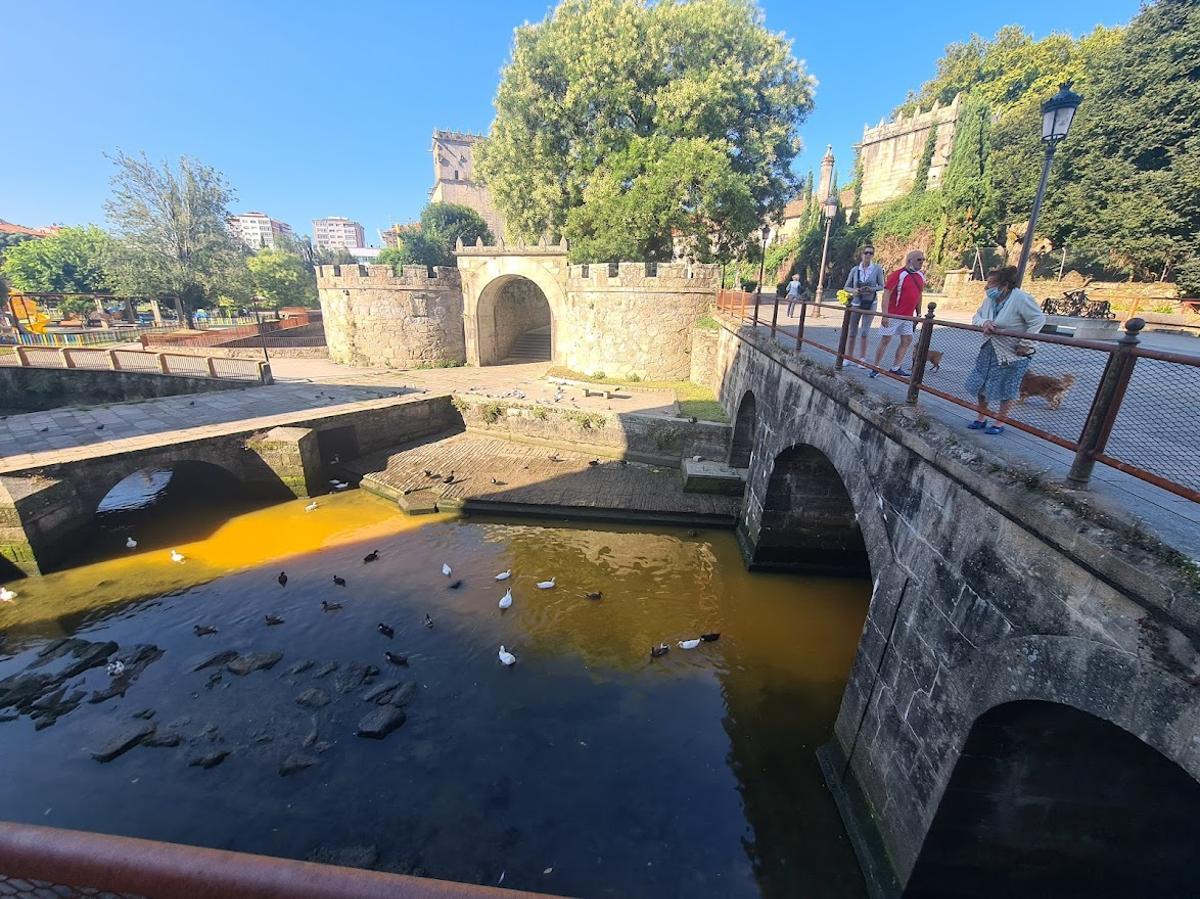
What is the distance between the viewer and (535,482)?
599 inches

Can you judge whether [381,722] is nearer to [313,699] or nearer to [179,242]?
[313,699]

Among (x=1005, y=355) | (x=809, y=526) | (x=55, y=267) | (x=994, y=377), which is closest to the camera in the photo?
(x=1005, y=355)

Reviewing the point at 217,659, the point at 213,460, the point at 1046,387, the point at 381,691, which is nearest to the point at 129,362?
the point at 213,460

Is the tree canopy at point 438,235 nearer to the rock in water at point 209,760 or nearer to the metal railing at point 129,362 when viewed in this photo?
the metal railing at point 129,362

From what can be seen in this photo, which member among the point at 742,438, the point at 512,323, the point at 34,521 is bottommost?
the point at 34,521

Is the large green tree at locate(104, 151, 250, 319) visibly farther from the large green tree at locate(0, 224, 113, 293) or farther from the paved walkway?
the paved walkway

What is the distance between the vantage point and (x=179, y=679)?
8.44 m

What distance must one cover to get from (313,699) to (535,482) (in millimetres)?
8140

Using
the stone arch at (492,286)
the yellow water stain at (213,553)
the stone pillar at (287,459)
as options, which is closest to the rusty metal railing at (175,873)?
the yellow water stain at (213,553)

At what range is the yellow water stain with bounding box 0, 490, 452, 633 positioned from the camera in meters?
10.3

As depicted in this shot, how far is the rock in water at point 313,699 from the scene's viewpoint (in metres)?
8.01

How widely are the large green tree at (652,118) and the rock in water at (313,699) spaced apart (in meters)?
18.6

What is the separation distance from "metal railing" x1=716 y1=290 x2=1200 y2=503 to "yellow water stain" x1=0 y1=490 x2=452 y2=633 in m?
12.0

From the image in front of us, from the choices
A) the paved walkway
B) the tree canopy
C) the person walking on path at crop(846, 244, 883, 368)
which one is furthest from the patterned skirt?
the tree canopy
